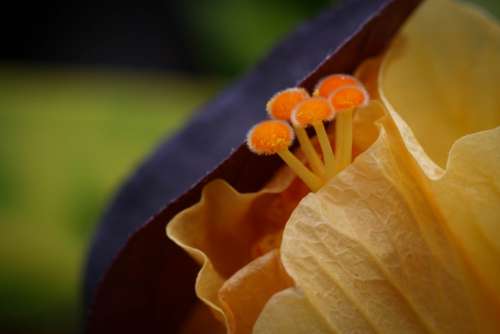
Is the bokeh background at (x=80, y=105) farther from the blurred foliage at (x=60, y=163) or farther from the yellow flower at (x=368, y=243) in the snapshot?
the yellow flower at (x=368, y=243)

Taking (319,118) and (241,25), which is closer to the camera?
(319,118)

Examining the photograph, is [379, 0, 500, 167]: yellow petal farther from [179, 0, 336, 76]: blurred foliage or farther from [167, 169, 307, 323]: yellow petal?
[179, 0, 336, 76]: blurred foliage

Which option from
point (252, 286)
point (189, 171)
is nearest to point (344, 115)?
point (252, 286)

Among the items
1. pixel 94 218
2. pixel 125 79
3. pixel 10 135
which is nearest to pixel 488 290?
pixel 94 218

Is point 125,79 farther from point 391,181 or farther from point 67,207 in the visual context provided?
point 391,181

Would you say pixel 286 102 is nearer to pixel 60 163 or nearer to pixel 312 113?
pixel 312 113

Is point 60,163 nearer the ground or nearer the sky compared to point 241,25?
nearer the ground

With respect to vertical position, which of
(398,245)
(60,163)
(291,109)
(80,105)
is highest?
(80,105)
